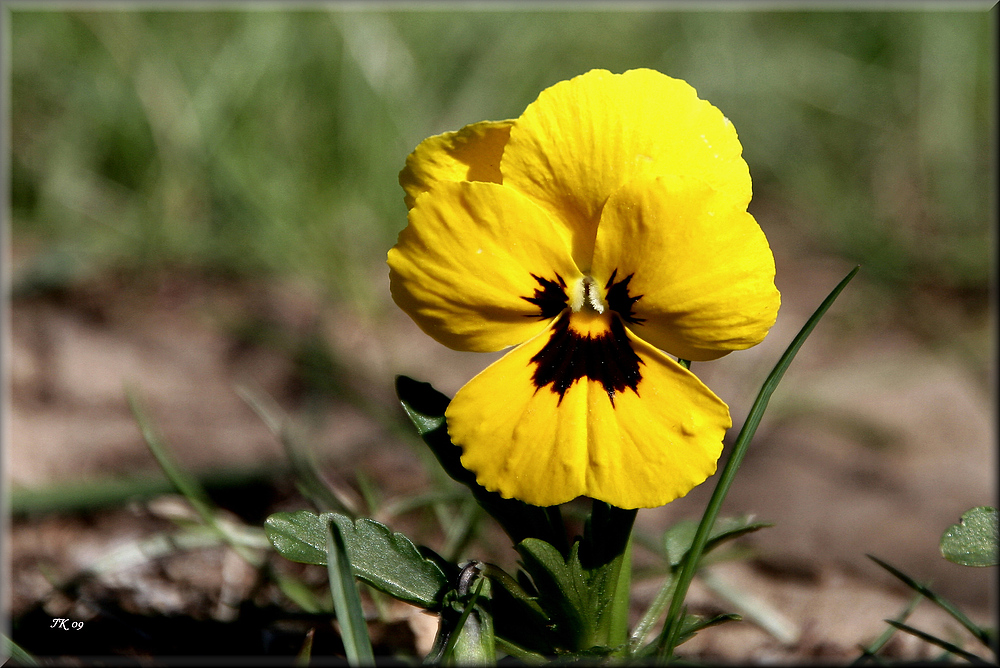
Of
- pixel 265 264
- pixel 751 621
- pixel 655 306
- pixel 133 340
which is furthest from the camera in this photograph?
pixel 265 264

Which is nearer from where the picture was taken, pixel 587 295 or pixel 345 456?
pixel 587 295

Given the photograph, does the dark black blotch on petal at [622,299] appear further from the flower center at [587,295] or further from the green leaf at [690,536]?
the green leaf at [690,536]

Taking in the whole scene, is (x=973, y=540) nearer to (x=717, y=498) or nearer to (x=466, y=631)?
(x=717, y=498)

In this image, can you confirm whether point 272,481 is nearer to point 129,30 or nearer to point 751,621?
point 751,621

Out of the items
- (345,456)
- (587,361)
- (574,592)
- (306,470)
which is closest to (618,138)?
(587,361)

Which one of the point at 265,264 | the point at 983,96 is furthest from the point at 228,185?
the point at 983,96

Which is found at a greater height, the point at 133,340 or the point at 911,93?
the point at 911,93

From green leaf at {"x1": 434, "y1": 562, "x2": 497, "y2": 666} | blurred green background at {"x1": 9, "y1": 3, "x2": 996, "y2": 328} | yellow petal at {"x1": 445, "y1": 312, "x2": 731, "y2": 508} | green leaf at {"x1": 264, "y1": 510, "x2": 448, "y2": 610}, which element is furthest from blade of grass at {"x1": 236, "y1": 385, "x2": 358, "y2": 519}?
blurred green background at {"x1": 9, "y1": 3, "x2": 996, "y2": 328}

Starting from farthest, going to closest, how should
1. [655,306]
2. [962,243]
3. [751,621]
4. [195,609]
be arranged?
[962,243] → [751,621] → [195,609] → [655,306]
